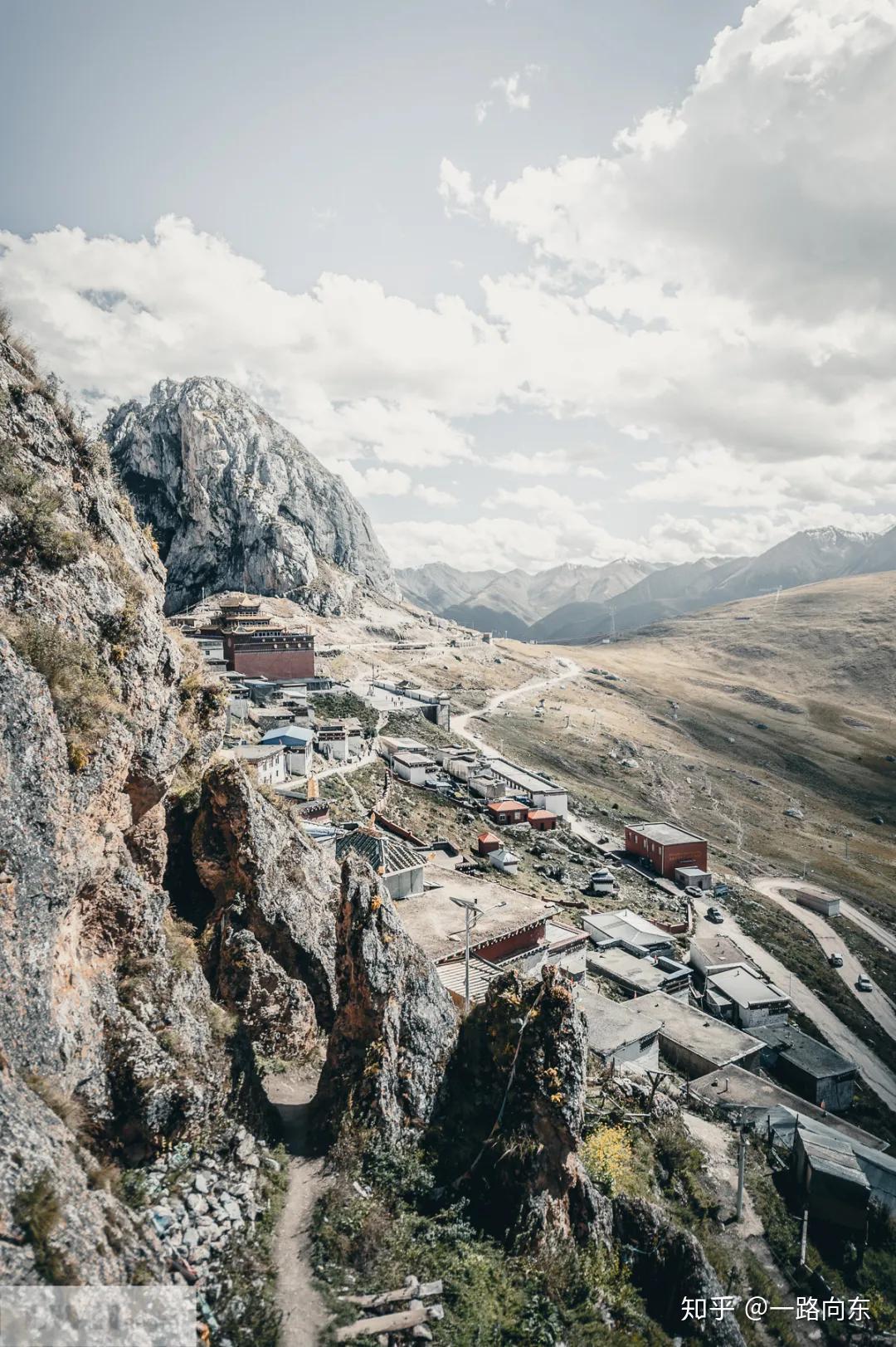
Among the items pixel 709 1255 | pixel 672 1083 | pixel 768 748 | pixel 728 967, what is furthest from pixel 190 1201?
pixel 768 748

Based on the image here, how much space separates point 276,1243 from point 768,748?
139073 mm

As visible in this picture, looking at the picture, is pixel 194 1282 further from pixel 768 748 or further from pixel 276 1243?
pixel 768 748

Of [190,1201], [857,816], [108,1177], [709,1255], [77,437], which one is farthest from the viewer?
[857,816]

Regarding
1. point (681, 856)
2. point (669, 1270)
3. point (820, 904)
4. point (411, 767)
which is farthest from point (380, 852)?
point (820, 904)

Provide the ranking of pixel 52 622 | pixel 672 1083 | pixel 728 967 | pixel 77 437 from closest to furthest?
pixel 52 622, pixel 77 437, pixel 672 1083, pixel 728 967

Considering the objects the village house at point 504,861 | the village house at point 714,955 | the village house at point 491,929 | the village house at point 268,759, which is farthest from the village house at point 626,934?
the village house at point 268,759

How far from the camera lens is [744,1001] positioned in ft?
134

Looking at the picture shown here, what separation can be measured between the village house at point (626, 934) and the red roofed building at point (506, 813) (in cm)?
1757

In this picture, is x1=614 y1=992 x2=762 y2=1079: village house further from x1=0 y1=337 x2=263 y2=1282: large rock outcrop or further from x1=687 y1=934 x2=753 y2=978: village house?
x1=0 y1=337 x2=263 y2=1282: large rock outcrop

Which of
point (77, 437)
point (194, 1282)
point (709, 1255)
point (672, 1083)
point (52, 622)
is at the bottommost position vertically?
point (672, 1083)

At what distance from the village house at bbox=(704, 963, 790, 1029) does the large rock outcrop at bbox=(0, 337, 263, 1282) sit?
3574 centimetres

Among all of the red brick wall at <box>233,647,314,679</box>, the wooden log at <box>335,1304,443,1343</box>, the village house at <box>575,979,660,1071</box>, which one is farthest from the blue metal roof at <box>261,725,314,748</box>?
the wooden log at <box>335,1304,443,1343</box>

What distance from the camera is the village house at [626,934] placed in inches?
1727

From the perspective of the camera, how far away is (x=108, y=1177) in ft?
32.5
